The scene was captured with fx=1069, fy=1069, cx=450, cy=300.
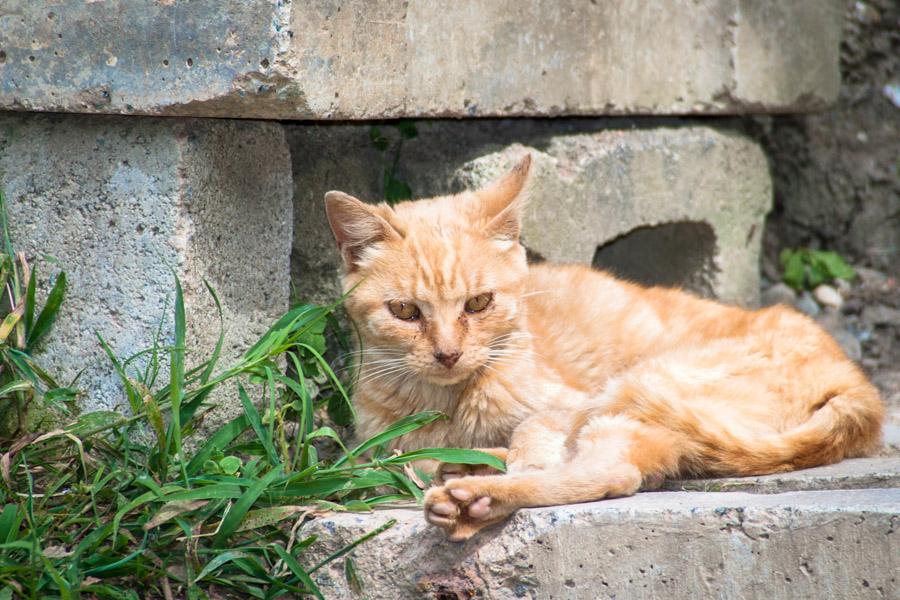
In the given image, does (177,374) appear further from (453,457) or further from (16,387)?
(453,457)

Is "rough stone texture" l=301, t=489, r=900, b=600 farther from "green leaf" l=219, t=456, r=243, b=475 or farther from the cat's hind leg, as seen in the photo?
Answer: "green leaf" l=219, t=456, r=243, b=475

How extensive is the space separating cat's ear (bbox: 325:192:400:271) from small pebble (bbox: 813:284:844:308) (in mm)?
3250

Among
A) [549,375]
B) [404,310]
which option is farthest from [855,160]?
[404,310]

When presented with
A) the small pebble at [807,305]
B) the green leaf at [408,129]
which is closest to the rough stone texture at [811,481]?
the green leaf at [408,129]

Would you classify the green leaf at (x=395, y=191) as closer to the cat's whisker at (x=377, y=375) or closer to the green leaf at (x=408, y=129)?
the green leaf at (x=408, y=129)

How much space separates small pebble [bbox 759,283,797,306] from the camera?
5.86 metres

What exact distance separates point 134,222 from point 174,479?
0.84m

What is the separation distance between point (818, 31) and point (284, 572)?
161 inches

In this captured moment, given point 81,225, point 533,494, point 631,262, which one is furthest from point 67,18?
point 631,262

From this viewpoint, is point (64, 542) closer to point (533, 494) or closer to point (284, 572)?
point (284, 572)

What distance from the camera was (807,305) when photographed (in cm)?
585

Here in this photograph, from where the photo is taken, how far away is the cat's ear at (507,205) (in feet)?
11.8

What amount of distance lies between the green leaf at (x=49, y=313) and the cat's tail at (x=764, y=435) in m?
1.87

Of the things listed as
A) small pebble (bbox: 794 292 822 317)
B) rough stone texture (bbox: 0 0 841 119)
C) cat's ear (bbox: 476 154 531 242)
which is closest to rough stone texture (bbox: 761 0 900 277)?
small pebble (bbox: 794 292 822 317)
